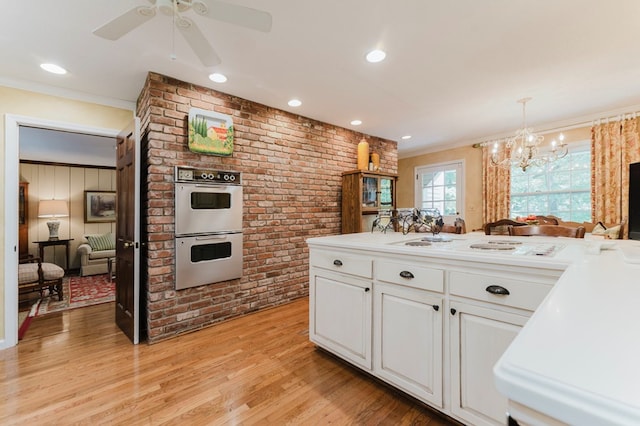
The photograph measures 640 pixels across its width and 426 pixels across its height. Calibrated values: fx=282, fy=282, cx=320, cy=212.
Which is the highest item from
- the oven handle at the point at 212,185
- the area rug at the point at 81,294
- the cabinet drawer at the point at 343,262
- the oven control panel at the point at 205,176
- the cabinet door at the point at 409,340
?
the oven control panel at the point at 205,176

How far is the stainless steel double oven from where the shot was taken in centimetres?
271

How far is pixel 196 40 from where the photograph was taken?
64.8 inches

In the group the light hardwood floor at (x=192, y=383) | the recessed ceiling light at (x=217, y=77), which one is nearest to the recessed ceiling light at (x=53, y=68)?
the recessed ceiling light at (x=217, y=77)

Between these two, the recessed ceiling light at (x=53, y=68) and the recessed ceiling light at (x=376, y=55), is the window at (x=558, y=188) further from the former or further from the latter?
the recessed ceiling light at (x=53, y=68)

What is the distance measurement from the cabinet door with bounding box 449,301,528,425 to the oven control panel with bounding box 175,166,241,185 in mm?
2426

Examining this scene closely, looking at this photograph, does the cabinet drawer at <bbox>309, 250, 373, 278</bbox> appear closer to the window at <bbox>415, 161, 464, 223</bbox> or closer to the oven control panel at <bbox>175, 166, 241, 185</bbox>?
the oven control panel at <bbox>175, 166, 241, 185</bbox>

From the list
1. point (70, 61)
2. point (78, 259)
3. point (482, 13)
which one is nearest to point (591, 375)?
point (482, 13)

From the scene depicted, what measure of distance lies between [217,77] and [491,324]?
2.90 m

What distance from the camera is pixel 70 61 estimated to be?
235 cm

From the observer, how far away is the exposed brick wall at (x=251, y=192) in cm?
262

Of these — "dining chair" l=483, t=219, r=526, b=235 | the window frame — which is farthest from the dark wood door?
the window frame

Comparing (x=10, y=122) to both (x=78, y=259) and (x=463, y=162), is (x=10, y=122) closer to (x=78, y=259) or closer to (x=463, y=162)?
(x=78, y=259)

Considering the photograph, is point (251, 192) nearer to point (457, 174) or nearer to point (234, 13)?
point (234, 13)

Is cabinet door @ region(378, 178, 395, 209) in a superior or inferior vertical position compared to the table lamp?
superior
